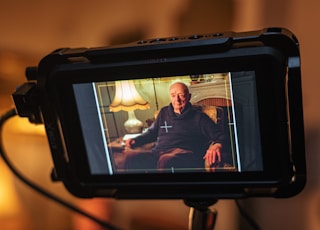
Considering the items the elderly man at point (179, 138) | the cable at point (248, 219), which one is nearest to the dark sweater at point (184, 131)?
the elderly man at point (179, 138)

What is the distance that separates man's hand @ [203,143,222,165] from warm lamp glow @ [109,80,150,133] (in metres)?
0.09

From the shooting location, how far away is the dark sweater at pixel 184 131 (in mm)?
580

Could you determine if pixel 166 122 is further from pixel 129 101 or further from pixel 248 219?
pixel 248 219

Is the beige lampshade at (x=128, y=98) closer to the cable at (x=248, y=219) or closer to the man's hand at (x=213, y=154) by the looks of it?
the man's hand at (x=213, y=154)

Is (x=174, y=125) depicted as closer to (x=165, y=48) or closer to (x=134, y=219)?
(x=165, y=48)

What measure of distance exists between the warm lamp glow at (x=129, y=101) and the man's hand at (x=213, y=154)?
90 mm

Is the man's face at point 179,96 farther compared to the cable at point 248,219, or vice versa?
the cable at point 248,219

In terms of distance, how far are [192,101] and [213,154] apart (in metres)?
0.07

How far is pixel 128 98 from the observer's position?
591mm

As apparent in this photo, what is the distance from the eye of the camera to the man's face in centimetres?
57

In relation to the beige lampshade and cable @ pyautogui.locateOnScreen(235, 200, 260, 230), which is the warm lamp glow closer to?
the beige lampshade

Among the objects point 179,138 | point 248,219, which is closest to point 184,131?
point 179,138

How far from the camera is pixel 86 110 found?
614mm

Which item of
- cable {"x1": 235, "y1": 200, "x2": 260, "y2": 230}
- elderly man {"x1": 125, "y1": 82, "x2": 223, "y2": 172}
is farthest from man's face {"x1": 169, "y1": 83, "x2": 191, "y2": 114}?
cable {"x1": 235, "y1": 200, "x2": 260, "y2": 230}
